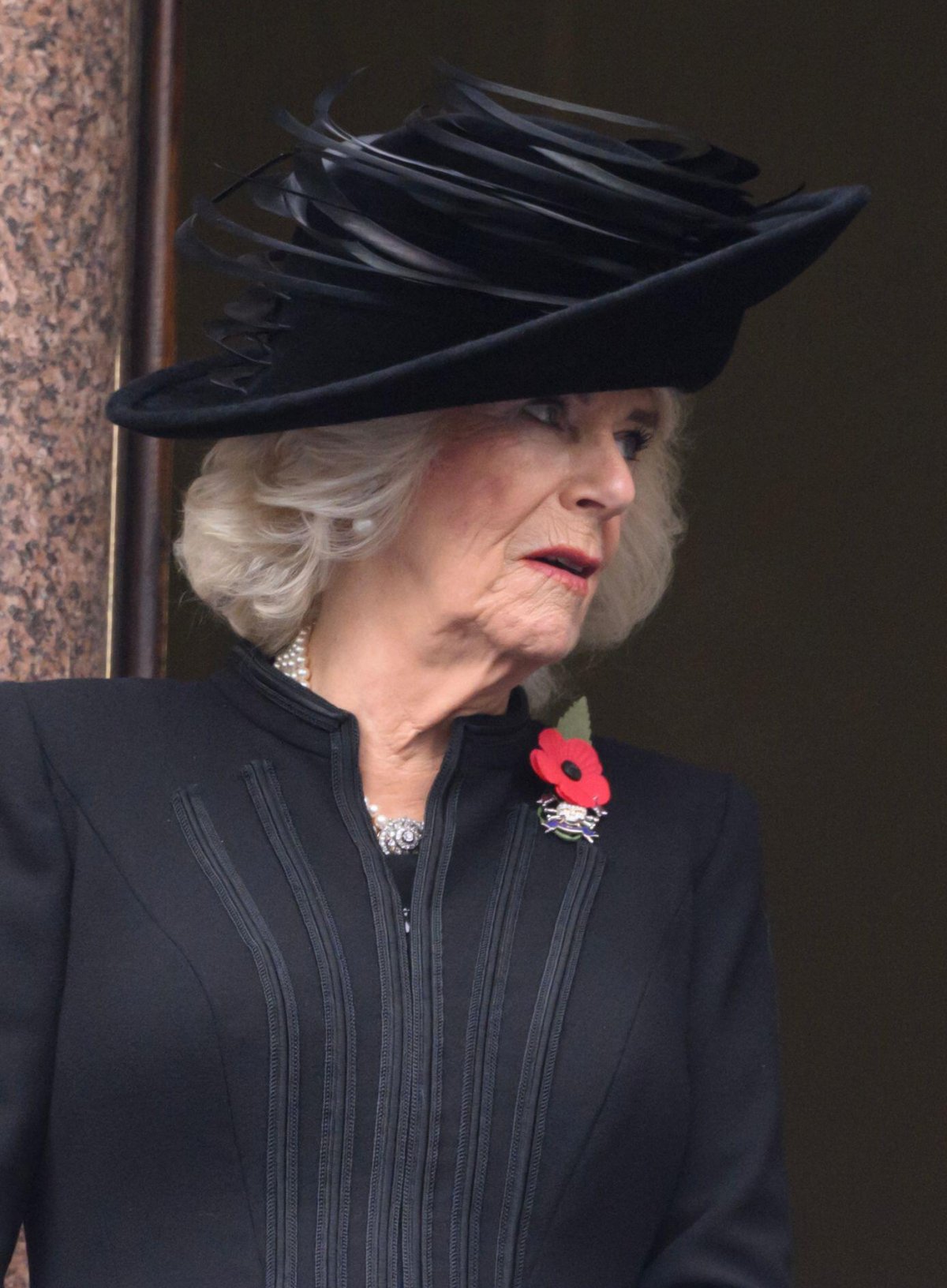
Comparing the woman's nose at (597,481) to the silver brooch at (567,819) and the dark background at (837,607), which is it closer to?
the silver brooch at (567,819)

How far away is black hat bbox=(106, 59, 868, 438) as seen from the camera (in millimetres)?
1922

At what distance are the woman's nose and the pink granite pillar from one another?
73 centimetres

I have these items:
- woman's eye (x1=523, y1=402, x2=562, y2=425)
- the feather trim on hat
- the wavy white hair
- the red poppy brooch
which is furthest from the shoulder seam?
the feather trim on hat

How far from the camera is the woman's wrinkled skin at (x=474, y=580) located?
2.05 metres

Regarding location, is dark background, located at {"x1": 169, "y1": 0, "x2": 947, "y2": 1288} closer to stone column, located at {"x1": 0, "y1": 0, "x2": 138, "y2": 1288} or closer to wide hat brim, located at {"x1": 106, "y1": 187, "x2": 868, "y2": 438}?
stone column, located at {"x1": 0, "y1": 0, "x2": 138, "y2": 1288}

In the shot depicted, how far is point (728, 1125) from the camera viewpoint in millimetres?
2115

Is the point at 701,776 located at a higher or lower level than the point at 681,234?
lower

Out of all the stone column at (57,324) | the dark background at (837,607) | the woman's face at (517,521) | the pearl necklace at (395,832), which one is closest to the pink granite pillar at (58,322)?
the stone column at (57,324)

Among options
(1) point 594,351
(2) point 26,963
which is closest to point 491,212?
(1) point 594,351

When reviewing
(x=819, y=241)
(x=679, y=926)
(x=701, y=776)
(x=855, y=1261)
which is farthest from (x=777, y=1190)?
(x=855, y=1261)

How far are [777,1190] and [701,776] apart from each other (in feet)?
1.65

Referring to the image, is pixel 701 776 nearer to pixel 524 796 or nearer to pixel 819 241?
pixel 524 796

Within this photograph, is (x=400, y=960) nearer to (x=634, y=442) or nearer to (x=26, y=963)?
(x=26, y=963)

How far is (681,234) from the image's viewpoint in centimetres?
201
